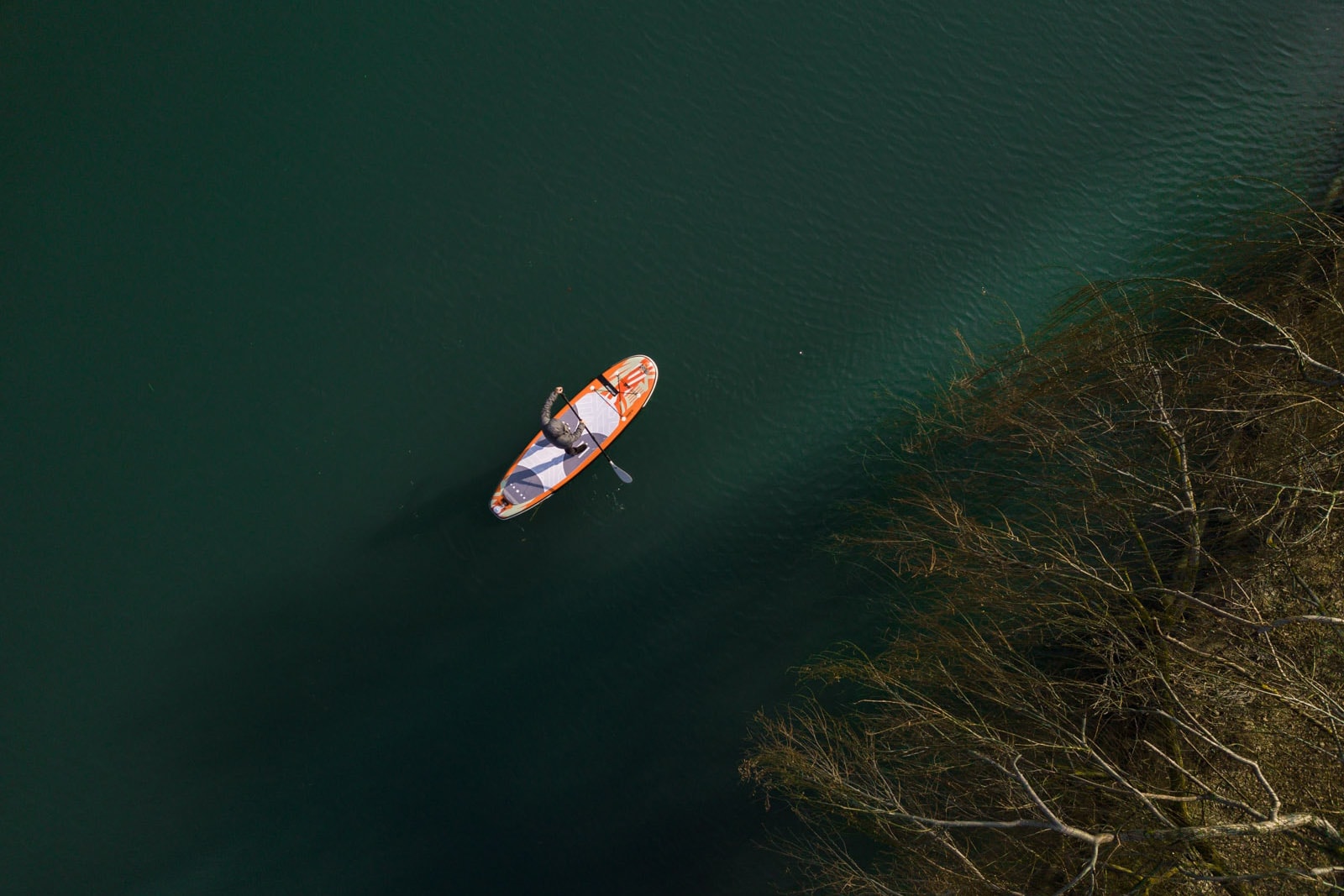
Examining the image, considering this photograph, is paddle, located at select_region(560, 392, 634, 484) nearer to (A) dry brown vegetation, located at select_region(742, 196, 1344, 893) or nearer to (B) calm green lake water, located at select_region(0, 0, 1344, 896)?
(B) calm green lake water, located at select_region(0, 0, 1344, 896)

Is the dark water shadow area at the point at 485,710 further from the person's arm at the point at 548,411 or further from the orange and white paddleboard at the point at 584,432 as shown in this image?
the person's arm at the point at 548,411

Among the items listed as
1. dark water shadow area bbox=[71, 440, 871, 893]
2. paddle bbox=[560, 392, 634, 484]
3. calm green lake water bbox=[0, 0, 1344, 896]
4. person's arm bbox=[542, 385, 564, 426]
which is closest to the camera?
person's arm bbox=[542, 385, 564, 426]

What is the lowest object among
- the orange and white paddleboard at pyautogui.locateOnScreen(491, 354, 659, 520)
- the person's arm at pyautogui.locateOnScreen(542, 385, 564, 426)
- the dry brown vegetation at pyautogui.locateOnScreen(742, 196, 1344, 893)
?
the dry brown vegetation at pyautogui.locateOnScreen(742, 196, 1344, 893)

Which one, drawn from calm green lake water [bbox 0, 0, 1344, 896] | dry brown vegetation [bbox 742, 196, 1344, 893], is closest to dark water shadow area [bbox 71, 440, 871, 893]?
calm green lake water [bbox 0, 0, 1344, 896]

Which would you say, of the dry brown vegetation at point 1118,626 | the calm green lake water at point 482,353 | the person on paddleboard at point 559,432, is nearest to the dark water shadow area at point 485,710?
the calm green lake water at point 482,353

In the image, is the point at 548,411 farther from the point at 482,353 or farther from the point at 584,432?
the point at 482,353

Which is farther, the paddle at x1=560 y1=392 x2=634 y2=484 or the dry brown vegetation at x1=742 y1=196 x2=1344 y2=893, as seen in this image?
the paddle at x1=560 y1=392 x2=634 y2=484
